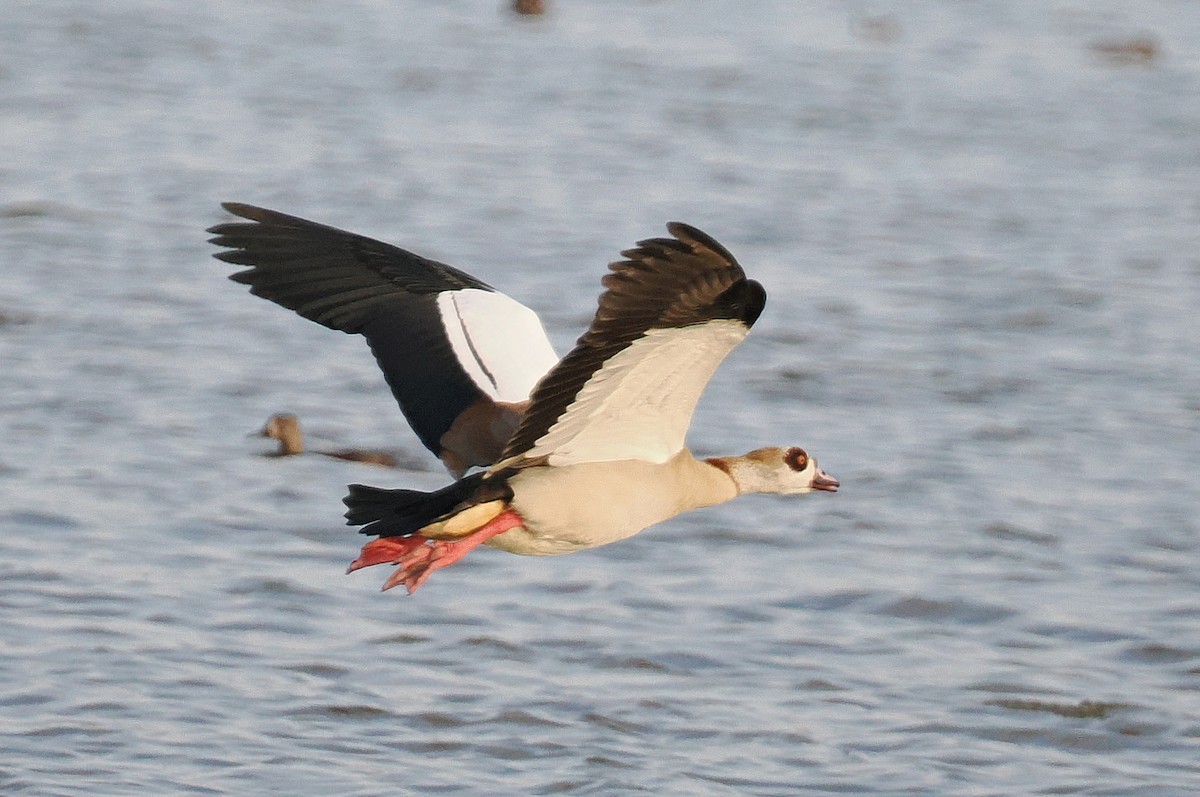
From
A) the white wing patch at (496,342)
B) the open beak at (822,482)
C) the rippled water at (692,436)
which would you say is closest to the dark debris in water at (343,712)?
the rippled water at (692,436)

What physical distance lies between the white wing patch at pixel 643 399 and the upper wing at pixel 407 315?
1.77ft

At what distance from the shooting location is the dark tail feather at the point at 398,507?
5074 millimetres

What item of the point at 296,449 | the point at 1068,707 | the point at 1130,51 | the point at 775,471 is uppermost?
the point at 1130,51

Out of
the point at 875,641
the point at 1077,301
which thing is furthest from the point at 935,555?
the point at 1077,301

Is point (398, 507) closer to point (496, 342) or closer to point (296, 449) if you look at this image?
point (496, 342)

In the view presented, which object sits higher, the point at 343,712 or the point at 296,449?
the point at 296,449

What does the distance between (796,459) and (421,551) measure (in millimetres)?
1170

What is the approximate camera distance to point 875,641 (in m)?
7.59

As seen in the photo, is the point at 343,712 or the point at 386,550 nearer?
the point at 386,550

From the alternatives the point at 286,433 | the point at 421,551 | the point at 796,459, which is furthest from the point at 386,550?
the point at 286,433

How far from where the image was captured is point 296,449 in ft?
29.3

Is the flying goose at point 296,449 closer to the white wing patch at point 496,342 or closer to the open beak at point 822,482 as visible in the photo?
the white wing patch at point 496,342

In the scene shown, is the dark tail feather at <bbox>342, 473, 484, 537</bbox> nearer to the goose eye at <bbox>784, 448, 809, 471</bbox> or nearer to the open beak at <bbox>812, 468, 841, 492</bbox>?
the goose eye at <bbox>784, 448, 809, 471</bbox>

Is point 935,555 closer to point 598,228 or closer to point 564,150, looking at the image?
point 598,228
